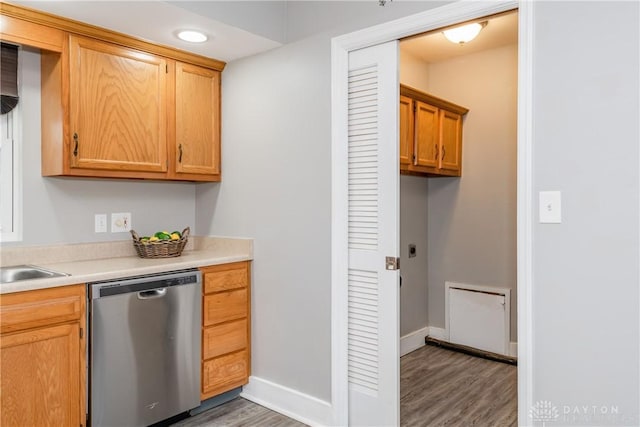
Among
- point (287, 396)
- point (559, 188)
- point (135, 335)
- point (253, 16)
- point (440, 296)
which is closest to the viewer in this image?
point (559, 188)

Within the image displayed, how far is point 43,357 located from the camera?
201 centimetres

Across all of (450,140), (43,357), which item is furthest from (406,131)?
(43,357)

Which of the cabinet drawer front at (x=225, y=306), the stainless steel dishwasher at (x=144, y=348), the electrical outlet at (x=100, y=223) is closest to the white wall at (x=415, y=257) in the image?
the cabinet drawer front at (x=225, y=306)

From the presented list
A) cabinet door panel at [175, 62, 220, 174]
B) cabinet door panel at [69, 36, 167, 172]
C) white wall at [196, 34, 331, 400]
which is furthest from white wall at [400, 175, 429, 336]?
cabinet door panel at [69, 36, 167, 172]

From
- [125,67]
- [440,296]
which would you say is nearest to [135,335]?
[125,67]

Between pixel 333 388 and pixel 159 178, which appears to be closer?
pixel 333 388

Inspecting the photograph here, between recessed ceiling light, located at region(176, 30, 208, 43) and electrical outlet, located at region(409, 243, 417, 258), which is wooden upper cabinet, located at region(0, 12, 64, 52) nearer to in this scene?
recessed ceiling light, located at region(176, 30, 208, 43)

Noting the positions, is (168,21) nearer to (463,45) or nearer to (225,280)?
(225,280)

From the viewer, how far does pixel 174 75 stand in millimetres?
2820

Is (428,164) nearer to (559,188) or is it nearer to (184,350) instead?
(559,188)

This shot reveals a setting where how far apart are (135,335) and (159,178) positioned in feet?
3.22

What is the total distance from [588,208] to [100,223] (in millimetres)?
2615

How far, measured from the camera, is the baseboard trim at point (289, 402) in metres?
2.52

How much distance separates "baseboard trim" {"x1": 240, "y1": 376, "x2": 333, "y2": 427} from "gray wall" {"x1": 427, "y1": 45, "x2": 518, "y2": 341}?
1873 millimetres
